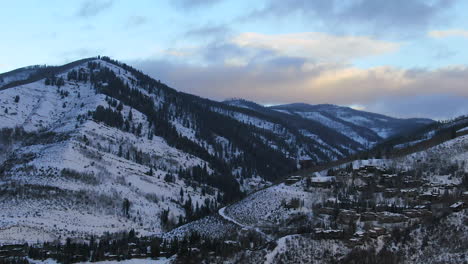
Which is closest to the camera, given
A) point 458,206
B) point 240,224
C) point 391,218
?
point 458,206

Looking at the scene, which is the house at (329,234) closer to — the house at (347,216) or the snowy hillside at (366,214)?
the snowy hillside at (366,214)

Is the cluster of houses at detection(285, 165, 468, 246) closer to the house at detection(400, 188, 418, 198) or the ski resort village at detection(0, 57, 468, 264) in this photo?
the house at detection(400, 188, 418, 198)

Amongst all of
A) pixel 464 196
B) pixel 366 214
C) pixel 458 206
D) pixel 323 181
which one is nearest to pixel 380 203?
pixel 366 214

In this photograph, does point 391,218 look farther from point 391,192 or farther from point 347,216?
point 391,192

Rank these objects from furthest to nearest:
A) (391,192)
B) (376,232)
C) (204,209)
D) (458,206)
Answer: (204,209)
(391,192)
(458,206)
(376,232)

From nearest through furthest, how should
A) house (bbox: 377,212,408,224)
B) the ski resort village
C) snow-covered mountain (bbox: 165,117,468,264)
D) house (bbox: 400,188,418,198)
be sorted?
snow-covered mountain (bbox: 165,117,468,264)
the ski resort village
house (bbox: 377,212,408,224)
house (bbox: 400,188,418,198)

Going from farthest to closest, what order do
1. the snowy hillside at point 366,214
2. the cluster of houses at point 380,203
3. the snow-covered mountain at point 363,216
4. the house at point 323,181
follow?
the house at point 323,181, the cluster of houses at point 380,203, the snow-covered mountain at point 363,216, the snowy hillside at point 366,214

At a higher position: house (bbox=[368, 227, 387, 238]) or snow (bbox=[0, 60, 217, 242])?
snow (bbox=[0, 60, 217, 242])

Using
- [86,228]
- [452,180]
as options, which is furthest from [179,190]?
[452,180]

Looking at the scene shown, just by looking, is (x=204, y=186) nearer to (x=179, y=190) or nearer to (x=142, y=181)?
(x=179, y=190)

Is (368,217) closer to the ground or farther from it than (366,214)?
closer to the ground

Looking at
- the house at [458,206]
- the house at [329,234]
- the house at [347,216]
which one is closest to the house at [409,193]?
the house at [347,216]

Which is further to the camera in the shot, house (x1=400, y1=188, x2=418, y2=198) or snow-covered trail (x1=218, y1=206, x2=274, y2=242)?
house (x1=400, y1=188, x2=418, y2=198)

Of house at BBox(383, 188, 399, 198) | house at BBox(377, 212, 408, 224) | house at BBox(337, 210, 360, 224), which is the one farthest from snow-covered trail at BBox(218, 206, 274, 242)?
house at BBox(383, 188, 399, 198)
